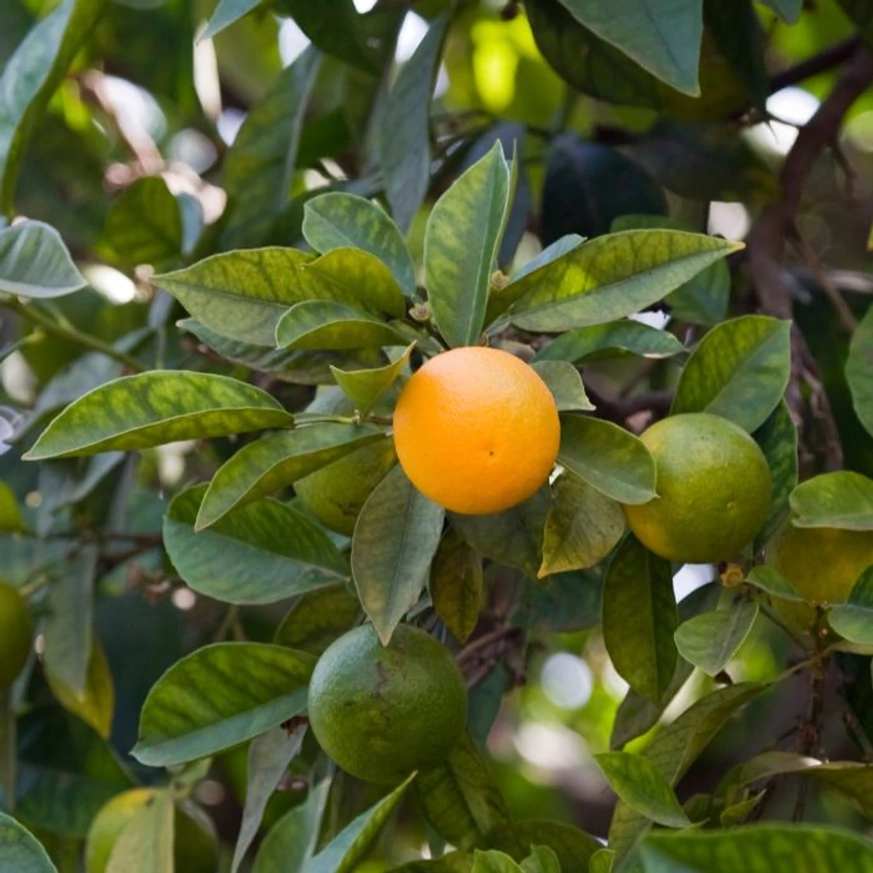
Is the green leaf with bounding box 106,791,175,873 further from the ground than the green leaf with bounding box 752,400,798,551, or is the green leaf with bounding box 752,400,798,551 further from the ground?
the green leaf with bounding box 752,400,798,551

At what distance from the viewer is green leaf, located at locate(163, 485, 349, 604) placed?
1.00m

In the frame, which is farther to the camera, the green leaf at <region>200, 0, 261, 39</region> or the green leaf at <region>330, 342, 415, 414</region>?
the green leaf at <region>200, 0, 261, 39</region>

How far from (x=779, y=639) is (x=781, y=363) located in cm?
93

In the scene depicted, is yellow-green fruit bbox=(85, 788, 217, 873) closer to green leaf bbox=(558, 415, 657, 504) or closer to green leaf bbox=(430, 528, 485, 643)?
green leaf bbox=(430, 528, 485, 643)

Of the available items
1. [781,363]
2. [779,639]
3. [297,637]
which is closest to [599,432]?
[781,363]

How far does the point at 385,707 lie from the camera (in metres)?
0.88

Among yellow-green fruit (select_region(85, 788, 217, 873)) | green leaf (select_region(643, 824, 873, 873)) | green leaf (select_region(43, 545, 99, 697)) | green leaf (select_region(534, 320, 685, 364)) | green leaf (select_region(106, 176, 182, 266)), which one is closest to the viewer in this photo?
green leaf (select_region(643, 824, 873, 873))

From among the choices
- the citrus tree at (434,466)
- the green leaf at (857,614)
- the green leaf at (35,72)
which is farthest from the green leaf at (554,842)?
the green leaf at (35,72)

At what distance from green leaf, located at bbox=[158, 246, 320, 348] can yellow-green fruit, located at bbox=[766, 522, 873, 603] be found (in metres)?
0.35

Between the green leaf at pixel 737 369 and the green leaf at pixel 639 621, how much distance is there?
108 millimetres

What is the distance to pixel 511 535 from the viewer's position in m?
0.94

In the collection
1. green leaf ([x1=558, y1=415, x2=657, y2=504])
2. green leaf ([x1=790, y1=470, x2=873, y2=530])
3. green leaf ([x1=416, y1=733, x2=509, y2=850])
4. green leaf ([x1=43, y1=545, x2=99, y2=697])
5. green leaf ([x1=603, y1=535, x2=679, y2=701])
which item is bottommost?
A: green leaf ([x1=43, y1=545, x2=99, y2=697])

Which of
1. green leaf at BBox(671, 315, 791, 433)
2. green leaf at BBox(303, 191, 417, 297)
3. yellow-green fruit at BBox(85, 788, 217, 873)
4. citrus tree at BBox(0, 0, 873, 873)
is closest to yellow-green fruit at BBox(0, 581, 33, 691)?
citrus tree at BBox(0, 0, 873, 873)

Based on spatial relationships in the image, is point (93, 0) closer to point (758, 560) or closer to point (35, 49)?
point (35, 49)
